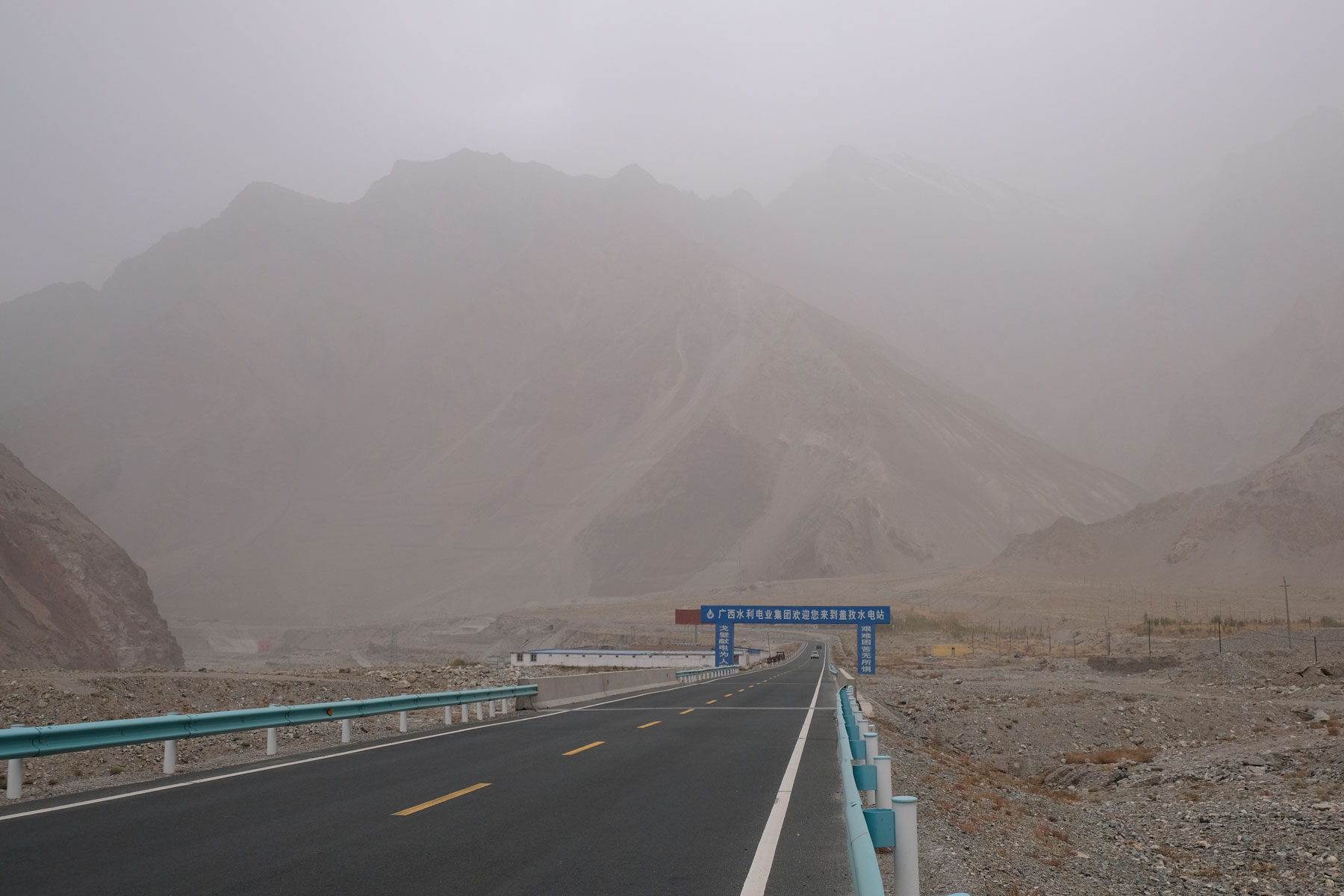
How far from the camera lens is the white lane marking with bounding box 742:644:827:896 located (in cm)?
768

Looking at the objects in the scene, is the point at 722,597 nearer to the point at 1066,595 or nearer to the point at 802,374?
the point at 1066,595

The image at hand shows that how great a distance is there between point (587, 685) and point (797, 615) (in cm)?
3907

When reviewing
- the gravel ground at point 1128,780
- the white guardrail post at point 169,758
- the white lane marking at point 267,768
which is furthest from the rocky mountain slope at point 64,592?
the gravel ground at point 1128,780

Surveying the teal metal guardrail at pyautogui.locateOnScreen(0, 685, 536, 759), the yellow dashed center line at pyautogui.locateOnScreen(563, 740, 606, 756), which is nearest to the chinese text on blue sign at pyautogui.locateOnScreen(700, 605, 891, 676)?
the yellow dashed center line at pyautogui.locateOnScreen(563, 740, 606, 756)

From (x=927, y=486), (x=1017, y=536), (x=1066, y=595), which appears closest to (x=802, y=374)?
(x=927, y=486)

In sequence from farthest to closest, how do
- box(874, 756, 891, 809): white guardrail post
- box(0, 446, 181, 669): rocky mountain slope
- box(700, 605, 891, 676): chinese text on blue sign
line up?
box(700, 605, 891, 676): chinese text on blue sign, box(0, 446, 181, 669): rocky mountain slope, box(874, 756, 891, 809): white guardrail post

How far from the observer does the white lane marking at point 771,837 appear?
25.2 feet

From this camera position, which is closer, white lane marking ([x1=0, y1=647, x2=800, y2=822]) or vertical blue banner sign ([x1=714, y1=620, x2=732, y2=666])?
white lane marking ([x1=0, y1=647, x2=800, y2=822])

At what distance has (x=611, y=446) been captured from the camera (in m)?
197

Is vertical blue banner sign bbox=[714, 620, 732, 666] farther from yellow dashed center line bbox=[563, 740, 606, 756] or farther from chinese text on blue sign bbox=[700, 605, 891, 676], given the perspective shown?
yellow dashed center line bbox=[563, 740, 606, 756]

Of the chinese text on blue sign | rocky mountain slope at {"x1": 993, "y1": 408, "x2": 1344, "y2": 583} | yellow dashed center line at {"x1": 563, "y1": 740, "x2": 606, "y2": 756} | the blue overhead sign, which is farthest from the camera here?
rocky mountain slope at {"x1": 993, "y1": 408, "x2": 1344, "y2": 583}

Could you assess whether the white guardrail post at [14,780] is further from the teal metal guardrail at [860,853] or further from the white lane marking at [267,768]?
the teal metal guardrail at [860,853]

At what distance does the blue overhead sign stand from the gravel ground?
73.6 feet

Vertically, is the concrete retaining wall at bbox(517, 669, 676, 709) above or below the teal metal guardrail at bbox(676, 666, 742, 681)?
above
